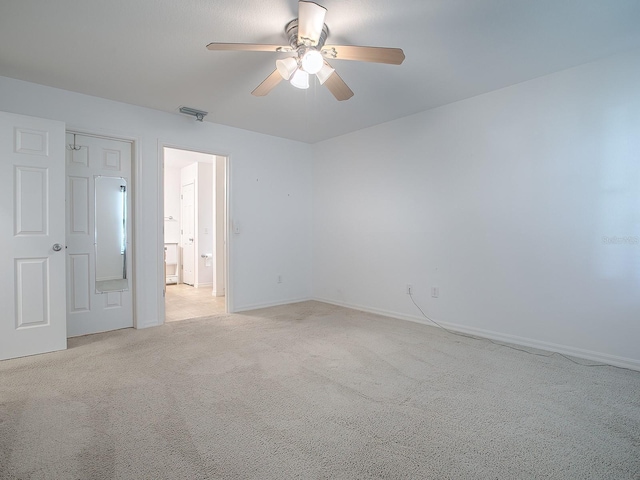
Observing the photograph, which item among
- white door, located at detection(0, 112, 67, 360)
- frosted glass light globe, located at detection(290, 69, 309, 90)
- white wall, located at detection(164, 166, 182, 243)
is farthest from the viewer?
white wall, located at detection(164, 166, 182, 243)

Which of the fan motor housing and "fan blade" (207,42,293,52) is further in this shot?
the fan motor housing

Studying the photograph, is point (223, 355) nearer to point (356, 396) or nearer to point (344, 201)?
point (356, 396)

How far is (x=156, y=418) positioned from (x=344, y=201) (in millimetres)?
3629

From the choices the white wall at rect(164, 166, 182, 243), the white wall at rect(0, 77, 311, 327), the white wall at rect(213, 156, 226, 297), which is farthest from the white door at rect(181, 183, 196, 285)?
the white wall at rect(0, 77, 311, 327)

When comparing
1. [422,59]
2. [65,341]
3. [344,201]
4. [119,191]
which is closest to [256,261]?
[344,201]

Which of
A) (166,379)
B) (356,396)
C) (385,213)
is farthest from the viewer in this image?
(385,213)

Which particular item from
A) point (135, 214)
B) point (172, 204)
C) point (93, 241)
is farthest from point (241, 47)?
point (172, 204)

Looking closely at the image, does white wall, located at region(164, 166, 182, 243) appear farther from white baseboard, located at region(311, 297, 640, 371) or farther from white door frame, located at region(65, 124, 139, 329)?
white baseboard, located at region(311, 297, 640, 371)

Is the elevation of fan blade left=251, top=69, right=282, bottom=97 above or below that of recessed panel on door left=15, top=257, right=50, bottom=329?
above

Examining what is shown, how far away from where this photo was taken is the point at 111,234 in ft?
12.2

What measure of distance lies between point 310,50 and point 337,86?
18.0 inches

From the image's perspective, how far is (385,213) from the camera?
440 centimetres

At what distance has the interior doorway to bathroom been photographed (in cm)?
586

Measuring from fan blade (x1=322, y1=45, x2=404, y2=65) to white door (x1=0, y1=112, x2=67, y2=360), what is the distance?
2568 mm
